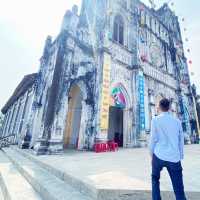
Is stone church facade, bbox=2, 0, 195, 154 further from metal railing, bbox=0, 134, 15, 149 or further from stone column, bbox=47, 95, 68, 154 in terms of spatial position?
metal railing, bbox=0, 134, 15, 149

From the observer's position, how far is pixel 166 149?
2.04 meters

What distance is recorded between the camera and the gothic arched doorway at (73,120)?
12.2 m

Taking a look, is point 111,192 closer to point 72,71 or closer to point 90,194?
point 90,194

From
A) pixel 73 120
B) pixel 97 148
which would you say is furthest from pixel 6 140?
pixel 97 148


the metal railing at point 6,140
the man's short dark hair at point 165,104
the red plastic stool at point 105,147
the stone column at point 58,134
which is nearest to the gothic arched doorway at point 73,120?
the stone column at point 58,134

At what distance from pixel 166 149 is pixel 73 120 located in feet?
35.9

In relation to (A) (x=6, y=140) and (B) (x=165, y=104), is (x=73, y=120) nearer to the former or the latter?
(A) (x=6, y=140)

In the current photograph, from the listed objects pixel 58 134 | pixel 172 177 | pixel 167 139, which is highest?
pixel 58 134

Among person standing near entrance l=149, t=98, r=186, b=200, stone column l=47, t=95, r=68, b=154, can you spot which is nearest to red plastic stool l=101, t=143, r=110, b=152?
stone column l=47, t=95, r=68, b=154

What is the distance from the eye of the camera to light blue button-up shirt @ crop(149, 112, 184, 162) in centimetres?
201

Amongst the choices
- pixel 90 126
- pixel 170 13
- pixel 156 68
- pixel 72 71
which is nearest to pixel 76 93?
pixel 72 71

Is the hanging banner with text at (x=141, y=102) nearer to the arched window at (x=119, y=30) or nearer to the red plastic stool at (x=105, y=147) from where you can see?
the arched window at (x=119, y=30)

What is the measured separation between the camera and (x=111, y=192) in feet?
7.35

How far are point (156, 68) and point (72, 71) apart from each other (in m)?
8.86
